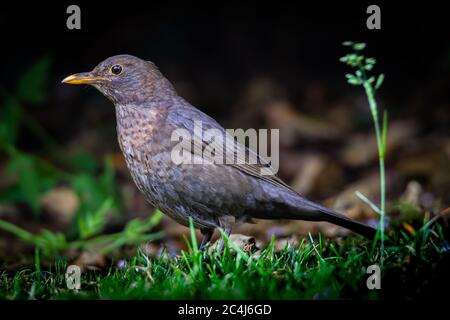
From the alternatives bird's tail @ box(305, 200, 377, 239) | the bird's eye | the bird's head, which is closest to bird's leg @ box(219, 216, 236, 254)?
bird's tail @ box(305, 200, 377, 239)

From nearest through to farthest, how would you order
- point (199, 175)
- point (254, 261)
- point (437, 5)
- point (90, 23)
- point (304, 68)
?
point (254, 261) → point (199, 175) → point (437, 5) → point (90, 23) → point (304, 68)

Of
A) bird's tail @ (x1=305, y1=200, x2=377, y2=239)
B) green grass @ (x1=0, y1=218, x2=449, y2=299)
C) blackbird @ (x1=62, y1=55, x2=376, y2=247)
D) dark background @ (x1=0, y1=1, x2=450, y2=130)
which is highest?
dark background @ (x1=0, y1=1, x2=450, y2=130)

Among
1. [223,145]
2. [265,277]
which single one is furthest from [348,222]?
[265,277]

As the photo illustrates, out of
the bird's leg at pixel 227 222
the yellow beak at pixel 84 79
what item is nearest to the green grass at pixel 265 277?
the bird's leg at pixel 227 222

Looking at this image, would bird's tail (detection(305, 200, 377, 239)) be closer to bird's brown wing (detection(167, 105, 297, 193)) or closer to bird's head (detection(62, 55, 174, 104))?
→ bird's brown wing (detection(167, 105, 297, 193))

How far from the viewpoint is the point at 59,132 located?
28.7ft

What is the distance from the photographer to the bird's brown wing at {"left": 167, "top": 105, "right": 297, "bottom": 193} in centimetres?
439

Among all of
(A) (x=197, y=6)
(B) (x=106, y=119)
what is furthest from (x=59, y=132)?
(A) (x=197, y=6)

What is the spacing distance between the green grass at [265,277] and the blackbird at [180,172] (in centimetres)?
38

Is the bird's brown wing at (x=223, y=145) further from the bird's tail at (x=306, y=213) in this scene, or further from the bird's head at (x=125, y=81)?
the bird's head at (x=125, y=81)

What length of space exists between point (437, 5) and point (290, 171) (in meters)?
2.69

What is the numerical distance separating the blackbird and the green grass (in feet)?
1.24

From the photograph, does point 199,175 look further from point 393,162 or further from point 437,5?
point 437,5

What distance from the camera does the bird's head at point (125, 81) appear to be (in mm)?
4613
